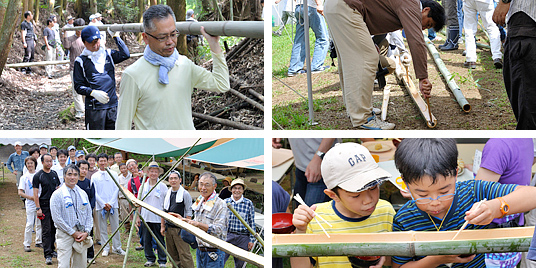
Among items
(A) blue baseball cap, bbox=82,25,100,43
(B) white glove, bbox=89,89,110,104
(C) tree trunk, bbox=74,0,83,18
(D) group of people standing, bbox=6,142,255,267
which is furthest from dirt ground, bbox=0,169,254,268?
(C) tree trunk, bbox=74,0,83,18

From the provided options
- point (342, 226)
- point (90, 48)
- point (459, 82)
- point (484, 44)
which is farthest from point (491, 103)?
point (90, 48)

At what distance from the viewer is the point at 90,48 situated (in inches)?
114

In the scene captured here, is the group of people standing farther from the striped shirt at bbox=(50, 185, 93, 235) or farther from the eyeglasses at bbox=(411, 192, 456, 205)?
the eyeglasses at bbox=(411, 192, 456, 205)

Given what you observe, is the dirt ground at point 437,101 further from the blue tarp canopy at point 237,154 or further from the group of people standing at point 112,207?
the group of people standing at point 112,207

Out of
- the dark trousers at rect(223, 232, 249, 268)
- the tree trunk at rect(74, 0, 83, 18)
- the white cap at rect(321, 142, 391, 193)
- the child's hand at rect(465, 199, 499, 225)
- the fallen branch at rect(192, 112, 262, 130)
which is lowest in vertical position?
the dark trousers at rect(223, 232, 249, 268)

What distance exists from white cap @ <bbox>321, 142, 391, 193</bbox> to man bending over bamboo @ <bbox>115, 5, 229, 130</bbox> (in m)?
0.76

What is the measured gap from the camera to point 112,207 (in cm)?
354

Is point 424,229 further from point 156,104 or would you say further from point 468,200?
point 156,104

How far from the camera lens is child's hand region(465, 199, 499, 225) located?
121 centimetres

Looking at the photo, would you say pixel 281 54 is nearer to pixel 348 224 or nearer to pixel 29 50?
pixel 348 224

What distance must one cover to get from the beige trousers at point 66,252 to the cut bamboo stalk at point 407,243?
216 cm

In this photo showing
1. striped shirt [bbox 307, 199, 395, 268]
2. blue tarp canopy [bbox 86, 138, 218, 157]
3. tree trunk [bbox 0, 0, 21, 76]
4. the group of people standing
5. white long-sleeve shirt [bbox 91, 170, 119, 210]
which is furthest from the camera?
tree trunk [bbox 0, 0, 21, 76]

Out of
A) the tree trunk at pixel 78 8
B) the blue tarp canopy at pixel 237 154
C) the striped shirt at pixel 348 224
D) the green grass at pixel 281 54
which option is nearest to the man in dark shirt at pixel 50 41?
the tree trunk at pixel 78 8

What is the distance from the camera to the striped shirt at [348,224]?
1419 mm
